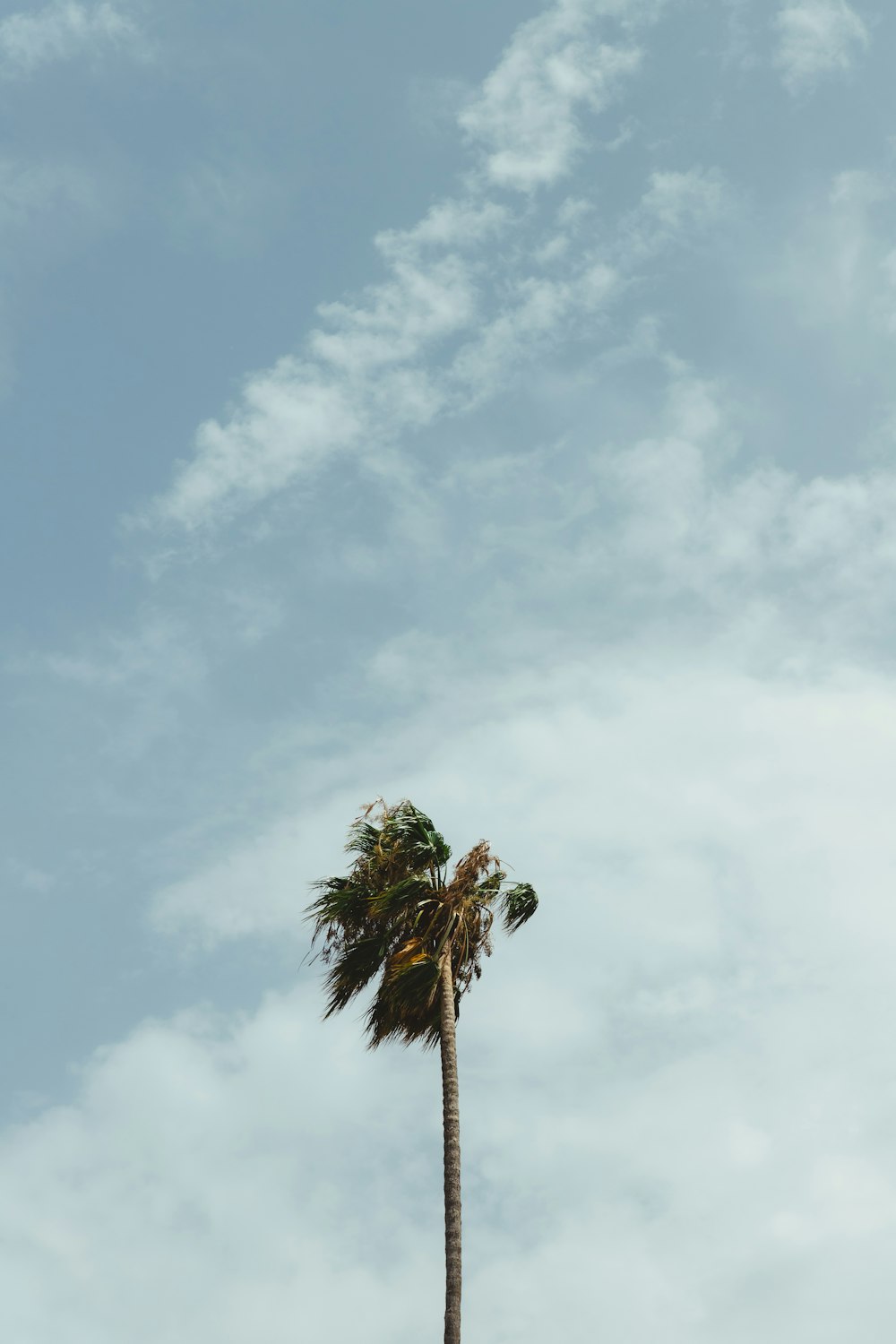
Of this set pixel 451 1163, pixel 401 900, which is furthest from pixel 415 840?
pixel 451 1163

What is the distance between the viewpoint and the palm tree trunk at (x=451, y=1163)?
21.0 metres

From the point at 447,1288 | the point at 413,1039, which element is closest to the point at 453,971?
the point at 413,1039

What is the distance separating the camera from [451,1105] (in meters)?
22.9

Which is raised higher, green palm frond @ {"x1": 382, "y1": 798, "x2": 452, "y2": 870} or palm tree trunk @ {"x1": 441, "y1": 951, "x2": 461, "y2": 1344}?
green palm frond @ {"x1": 382, "y1": 798, "x2": 452, "y2": 870}

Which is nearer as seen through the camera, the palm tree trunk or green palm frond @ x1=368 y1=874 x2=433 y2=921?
the palm tree trunk

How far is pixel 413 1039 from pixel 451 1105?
79.6 inches

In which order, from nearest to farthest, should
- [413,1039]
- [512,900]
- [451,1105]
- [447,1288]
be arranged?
[447,1288]
[451,1105]
[413,1039]
[512,900]

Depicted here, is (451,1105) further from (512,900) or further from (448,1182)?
(512,900)

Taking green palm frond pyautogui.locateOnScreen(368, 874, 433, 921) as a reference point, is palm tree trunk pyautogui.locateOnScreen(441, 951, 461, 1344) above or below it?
below

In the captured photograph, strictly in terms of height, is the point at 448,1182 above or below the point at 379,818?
below

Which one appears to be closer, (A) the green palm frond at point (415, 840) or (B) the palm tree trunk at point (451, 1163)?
(B) the palm tree trunk at point (451, 1163)

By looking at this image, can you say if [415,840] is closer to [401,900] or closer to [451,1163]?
[401,900]

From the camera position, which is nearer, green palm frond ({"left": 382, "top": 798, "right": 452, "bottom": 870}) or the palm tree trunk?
the palm tree trunk

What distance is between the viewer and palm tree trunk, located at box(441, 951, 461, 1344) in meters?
21.0
